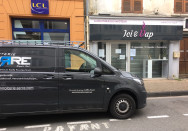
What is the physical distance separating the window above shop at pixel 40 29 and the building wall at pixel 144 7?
6.28ft

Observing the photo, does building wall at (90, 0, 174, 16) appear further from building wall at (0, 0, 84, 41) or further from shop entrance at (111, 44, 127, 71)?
shop entrance at (111, 44, 127, 71)

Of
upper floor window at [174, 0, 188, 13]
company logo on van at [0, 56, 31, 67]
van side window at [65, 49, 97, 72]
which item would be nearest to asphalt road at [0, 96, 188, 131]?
van side window at [65, 49, 97, 72]

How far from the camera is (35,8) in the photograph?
716cm

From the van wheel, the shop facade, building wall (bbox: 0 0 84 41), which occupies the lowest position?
the van wheel

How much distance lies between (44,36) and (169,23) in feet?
24.1

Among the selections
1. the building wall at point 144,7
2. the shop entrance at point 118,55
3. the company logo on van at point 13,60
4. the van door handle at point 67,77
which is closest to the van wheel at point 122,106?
the van door handle at point 67,77

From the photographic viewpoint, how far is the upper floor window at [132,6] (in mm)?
8148

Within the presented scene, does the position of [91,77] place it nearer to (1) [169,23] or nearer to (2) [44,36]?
(2) [44,36]

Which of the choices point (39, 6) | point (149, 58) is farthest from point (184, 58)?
point (39, 6)

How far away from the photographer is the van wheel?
3.65m

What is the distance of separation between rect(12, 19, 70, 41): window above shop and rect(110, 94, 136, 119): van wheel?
561 centimetres

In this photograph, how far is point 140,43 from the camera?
336 inches

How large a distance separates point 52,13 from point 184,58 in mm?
8536

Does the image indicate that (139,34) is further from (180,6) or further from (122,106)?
(122,106)
